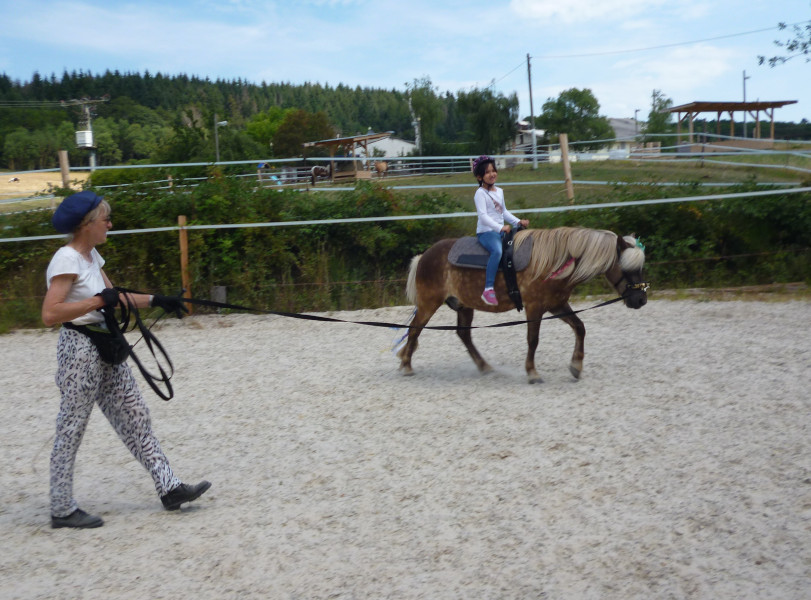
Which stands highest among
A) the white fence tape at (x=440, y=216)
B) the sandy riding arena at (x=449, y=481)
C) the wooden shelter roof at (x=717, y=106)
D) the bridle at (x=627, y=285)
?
the wooden shelter roof at (x=717, y=106)

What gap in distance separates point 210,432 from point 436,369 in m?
2.64

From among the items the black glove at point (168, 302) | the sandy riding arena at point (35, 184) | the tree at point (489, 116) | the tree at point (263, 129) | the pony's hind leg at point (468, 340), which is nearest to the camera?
the black glove at point (168, 302)

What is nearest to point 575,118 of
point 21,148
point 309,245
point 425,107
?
point 425,107

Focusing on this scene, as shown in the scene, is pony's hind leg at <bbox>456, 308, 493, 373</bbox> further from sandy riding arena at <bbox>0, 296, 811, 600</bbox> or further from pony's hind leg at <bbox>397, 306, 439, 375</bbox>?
pony's hind leg at <bbox>397, 306, 439, 375</bbox>

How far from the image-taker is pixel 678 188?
12.1 m

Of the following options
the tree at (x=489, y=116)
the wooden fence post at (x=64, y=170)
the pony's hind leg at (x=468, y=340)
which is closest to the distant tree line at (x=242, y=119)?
the tree at (x=489, y=116)

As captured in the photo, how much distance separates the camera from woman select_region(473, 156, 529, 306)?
22.1 feet

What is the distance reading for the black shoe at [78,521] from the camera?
13.4ft

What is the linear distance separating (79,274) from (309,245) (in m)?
8.20

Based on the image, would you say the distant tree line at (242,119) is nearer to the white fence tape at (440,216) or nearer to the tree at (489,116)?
the tree at (489,116)

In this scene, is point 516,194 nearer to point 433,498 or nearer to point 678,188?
point 678,188

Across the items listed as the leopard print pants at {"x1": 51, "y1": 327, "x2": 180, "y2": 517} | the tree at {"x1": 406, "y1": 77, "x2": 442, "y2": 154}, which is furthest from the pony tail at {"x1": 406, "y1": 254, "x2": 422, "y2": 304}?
the tree at {"x1": 406, "y1": 77, "x2": 442, "y2": 154}

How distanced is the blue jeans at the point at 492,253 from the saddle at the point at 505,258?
0.22ft

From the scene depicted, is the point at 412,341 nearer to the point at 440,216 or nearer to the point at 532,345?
the point at 532,345
